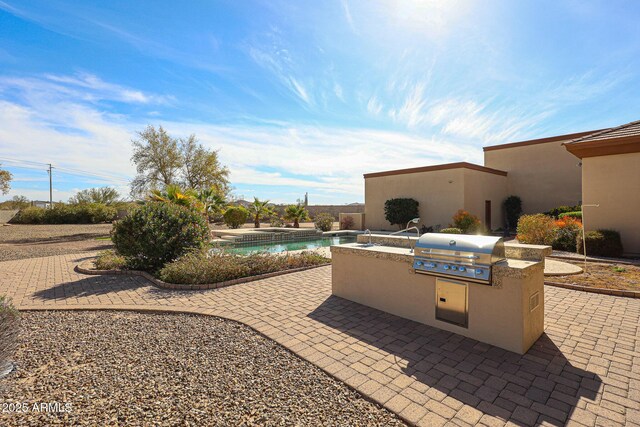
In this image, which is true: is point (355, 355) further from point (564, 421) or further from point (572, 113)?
point (572, 113)

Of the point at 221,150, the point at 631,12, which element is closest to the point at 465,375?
the point at 631,12

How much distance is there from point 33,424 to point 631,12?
42.6 feet

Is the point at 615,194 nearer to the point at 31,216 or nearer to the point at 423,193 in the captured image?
the point at 423,193

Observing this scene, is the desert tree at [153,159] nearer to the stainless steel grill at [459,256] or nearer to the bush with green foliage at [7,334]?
the bush with green foliage at [7,334]

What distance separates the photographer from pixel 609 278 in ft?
21.2

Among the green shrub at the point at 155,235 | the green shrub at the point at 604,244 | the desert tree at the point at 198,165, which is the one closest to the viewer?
the green shrub at the point at 155,235

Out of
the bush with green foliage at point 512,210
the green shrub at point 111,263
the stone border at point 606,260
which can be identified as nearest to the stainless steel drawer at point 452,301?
the stone border at point 606,260

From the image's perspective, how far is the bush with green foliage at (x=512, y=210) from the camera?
19.2 m

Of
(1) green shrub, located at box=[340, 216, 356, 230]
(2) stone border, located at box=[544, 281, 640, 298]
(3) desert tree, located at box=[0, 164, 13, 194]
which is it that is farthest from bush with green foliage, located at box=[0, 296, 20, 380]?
(3) desert tree, located at box=[0, 164, 13, 194]

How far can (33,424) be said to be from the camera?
2.15 metres

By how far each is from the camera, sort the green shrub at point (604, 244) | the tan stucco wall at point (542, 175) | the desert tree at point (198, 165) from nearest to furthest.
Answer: the green shrub at point (604, 244)
the tan stucco wall at point (542, 175)
the desert tree at point (198, 165)

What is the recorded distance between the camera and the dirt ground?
19.2ft

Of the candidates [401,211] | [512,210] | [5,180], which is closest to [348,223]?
[401,211]

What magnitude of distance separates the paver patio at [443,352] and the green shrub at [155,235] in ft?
4.90
